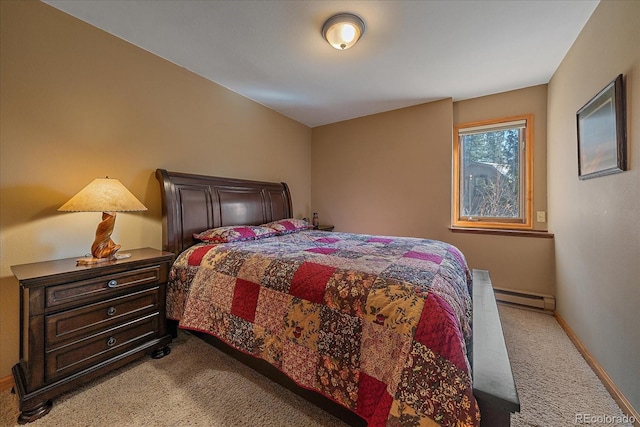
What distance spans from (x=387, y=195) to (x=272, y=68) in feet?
7.04

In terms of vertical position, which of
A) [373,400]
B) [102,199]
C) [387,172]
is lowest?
[373,400]

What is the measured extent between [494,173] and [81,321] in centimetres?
409

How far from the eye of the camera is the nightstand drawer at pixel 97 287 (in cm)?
137

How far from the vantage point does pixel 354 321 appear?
1.15 metres

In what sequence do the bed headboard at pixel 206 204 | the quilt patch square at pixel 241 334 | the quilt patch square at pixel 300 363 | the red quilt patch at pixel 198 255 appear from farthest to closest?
1. the bed headboard at pixel 206 204
2. the red quilt patch at pixel 198 255
3. the quilt patch square at pixel 241 334
4. the quilt patch square at pixel 300 363

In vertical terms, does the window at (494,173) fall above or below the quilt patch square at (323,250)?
above

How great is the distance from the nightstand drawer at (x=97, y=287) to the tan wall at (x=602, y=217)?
291 centimetres

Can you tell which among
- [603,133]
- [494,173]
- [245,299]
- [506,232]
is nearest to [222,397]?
[245,299]

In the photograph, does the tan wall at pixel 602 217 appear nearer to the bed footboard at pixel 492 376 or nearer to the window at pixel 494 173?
the window at pixel 494 173

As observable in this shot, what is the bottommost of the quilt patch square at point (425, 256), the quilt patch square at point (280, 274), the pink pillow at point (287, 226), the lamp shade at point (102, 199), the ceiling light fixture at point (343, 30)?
the quilt patch square at point (280, 274)

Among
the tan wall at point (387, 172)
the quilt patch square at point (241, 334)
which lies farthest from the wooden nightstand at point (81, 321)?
the tan wall at point (387, 172)

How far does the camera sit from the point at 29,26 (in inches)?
63.1

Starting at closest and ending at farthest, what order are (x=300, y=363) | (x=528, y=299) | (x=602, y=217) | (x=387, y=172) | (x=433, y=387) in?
(x=433, y=387)
(x=300, y=363)
(x=602, y=217)
(x=528, y=299)
(x=387, y=172)

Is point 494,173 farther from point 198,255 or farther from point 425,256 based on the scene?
point 198,255
